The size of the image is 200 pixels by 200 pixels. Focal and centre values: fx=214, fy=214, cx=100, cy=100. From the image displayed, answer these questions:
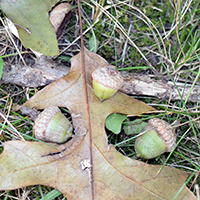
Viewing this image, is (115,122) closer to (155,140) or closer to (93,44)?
(155,140)

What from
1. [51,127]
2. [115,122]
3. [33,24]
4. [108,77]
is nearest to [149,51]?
[108,77]

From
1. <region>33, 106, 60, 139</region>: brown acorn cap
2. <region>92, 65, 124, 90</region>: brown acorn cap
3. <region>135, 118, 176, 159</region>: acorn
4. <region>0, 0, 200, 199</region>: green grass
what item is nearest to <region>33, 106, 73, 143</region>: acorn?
<region>33, 106, 60, 139</region>: brown acorn cap

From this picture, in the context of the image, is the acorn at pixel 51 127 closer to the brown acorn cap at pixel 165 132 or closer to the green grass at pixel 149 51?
the green grass at pixel 149 51

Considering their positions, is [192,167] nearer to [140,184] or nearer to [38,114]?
[140,184]

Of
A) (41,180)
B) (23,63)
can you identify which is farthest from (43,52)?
(41,180)

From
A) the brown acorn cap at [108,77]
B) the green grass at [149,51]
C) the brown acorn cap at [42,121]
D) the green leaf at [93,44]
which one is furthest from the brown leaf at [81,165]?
the green leaf at [93,44]
